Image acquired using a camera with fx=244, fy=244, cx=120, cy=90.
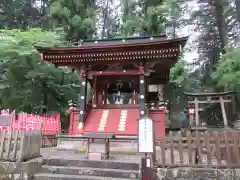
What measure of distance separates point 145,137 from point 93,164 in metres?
2.60

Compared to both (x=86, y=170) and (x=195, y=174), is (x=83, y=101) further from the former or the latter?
(x=195, y=174)

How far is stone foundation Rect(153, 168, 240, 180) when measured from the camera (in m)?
6.00

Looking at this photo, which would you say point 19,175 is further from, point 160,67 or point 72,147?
point 160,67

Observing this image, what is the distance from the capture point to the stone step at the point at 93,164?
22.2 ft

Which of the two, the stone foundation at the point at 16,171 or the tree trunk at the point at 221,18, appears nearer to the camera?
the stone foundation at the point at 16,171

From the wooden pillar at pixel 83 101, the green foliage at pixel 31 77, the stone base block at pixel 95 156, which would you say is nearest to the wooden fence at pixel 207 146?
the stone base block at pixel 95 156

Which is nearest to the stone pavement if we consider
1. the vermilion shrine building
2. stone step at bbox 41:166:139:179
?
stone step at bbox 41:166:139:179

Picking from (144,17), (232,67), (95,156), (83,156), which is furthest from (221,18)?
(95,156)

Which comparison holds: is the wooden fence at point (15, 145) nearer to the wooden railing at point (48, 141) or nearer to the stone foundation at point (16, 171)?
the stone foundation at point (16, 171)

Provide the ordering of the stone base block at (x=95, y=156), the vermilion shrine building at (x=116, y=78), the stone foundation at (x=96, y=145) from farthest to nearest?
the vermilion shrine building at (x=116, y=78) < the stone foundation at (x=96, y=145) < the stone base block at (x=95, y=156)

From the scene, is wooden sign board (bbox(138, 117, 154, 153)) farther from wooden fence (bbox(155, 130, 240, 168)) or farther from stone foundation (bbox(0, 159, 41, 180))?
stone foundation (bbox(0, 159, 41, 180))

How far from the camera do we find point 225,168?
6.09 m

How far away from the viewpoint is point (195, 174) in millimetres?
6102

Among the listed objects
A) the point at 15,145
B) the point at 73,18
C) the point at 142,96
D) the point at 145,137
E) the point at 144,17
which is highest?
the point at 144,17
